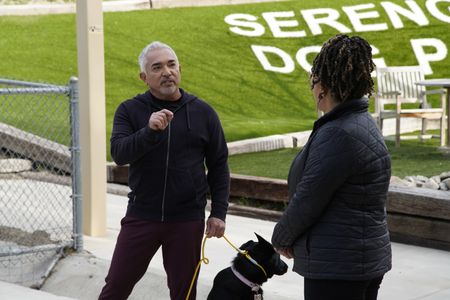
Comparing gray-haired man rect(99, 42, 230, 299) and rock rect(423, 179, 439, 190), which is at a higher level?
gray-haired man rect(99, 42, 230, 299)

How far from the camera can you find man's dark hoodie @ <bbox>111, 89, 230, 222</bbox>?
4.99 metres

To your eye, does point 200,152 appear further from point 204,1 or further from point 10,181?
point 204,1

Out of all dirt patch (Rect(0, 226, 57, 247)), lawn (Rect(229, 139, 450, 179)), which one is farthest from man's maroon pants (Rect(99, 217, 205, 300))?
lawn (Rect(229, 139, 450, 179))

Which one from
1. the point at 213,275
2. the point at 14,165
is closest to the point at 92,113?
the point at 213,275

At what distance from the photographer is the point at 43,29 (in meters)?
20.8

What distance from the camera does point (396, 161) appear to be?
11703mm

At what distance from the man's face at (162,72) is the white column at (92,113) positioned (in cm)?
348

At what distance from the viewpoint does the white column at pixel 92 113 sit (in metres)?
8.41

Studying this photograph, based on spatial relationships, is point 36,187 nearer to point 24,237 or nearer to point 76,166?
point 24,237

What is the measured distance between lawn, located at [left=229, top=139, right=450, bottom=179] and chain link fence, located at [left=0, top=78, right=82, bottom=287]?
6.83 feet

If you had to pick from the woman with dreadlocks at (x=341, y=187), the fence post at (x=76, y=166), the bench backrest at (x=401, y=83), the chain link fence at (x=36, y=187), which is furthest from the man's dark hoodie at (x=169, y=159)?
the bench backrest at (x=401, y=83)

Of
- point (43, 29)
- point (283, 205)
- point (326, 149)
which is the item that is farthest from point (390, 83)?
point (326, 149)

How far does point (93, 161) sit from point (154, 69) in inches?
144

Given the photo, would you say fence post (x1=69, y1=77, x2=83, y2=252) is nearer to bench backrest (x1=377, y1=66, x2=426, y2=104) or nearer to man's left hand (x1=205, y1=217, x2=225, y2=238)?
man's left hand (x1=205, y1=217, x2=225, y2=238)
